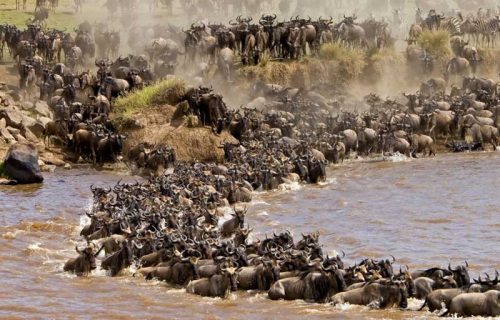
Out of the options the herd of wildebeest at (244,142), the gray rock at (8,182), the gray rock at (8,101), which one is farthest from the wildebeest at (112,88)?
the gray rock at (8,182)

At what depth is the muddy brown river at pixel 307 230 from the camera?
722 inches

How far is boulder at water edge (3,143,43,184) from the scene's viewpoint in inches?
1213

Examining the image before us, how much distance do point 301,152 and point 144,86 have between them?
8.42 meters

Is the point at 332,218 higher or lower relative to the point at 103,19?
lower

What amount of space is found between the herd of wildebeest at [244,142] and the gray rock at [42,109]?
767mm

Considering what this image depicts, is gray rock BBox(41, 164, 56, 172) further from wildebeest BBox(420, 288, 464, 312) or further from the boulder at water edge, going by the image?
wildebeest BBox(420, 288, 464, 312)

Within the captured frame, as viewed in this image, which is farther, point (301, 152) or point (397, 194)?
point (301, 152)

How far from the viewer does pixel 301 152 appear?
33375mm

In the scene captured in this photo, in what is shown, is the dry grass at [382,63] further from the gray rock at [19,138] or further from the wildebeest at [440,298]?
the wildebeest at [440,298]

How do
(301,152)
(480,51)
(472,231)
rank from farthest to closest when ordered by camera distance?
(480,51) < (301,152) < (472,231)

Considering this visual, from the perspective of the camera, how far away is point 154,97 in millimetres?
36312

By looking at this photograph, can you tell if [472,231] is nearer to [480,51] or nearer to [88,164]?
[88,164]

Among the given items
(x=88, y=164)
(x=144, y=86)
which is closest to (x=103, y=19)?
(x=144, y=86)

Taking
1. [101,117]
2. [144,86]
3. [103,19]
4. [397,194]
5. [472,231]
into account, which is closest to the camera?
[472,231]
